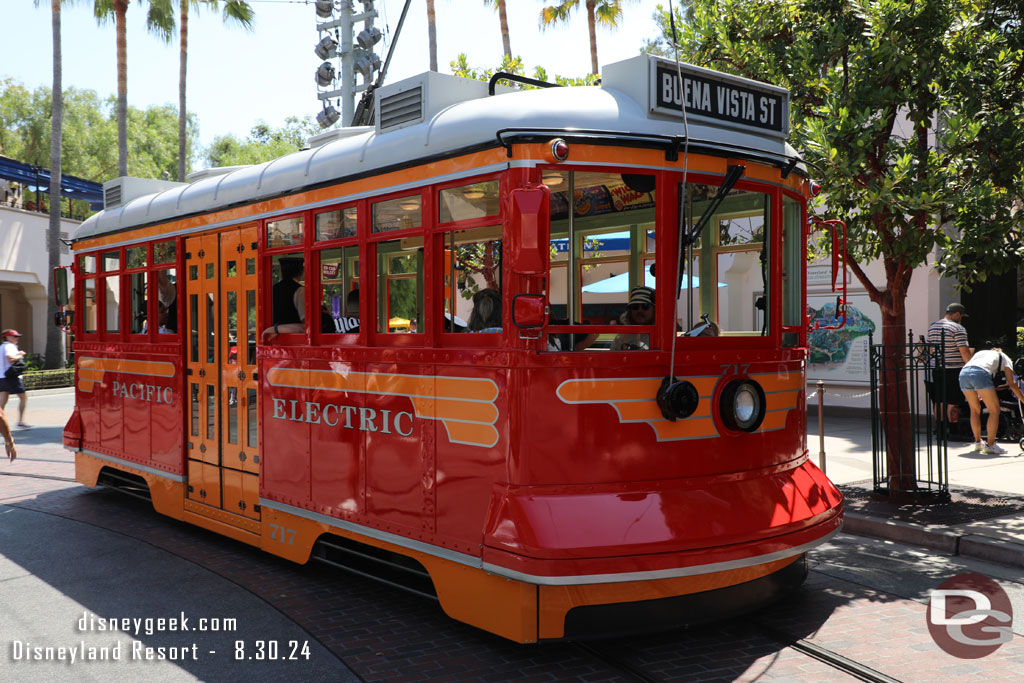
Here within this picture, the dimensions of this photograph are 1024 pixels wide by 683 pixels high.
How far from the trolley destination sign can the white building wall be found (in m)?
29.0

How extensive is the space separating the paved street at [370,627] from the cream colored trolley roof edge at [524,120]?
2.67m

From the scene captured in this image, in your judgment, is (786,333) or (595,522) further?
(786,333)

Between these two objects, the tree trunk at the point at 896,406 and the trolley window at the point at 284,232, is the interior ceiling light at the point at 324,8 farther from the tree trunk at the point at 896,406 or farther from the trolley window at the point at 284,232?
the tree trunk at the point at 896,406

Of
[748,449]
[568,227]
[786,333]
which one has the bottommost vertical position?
[748,449]

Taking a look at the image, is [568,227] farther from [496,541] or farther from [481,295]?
[496,541]

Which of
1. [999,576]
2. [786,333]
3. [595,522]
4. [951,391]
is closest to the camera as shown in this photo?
[595,522]

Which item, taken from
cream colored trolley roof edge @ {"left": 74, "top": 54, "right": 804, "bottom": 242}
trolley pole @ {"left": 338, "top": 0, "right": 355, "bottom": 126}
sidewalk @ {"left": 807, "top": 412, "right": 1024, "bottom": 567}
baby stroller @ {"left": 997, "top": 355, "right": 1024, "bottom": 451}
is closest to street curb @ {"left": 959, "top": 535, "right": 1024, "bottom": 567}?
sidewalk @ {"left": 807, "top": 412, "right": 1024, "bottom": 567}

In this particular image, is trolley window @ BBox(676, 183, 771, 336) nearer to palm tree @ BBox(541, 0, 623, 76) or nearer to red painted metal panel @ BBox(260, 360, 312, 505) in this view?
red painted metal panel @ BBox(260, 360, 312, 505)

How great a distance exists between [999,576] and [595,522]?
11.6 feet

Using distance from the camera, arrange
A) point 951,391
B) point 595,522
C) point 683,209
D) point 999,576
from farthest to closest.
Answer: point 951,391, point 999,576, point 683,209, point 595,522

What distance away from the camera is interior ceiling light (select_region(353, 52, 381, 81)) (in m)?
17.9

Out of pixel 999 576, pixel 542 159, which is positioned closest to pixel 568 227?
pixel 542 159

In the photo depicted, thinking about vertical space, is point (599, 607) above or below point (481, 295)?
below

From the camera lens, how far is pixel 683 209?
4801 millimetres
